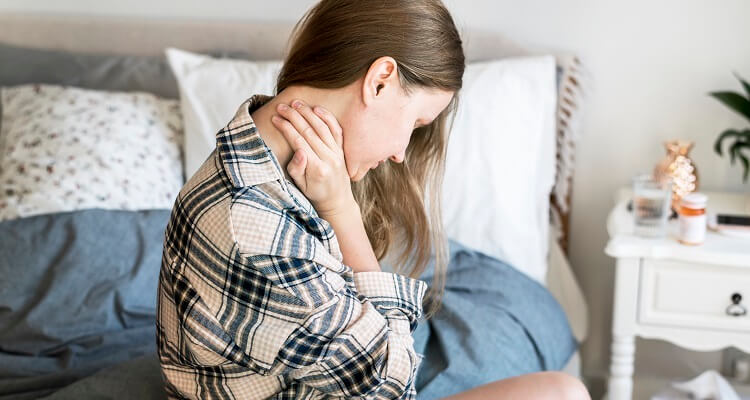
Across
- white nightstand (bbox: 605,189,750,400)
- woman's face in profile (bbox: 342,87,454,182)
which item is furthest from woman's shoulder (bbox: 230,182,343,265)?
white nightstand (bbox: 605,189,750,400)

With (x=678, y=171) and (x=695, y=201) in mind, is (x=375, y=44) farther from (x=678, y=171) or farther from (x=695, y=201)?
(x=678, y=171)

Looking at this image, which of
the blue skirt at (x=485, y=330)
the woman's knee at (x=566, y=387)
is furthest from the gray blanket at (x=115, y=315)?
the woman's knee at (x=566, y=387)

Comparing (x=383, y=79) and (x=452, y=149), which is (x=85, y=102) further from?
(x=383, y=79)

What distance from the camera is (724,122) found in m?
1.96

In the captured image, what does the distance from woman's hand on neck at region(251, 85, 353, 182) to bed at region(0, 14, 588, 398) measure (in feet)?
1.40

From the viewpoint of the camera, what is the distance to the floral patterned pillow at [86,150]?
1720 millimetres

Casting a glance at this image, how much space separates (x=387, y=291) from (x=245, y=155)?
9.6 inches

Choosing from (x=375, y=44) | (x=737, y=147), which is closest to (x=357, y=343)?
(x=375, y=44)

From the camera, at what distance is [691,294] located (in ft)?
5.35

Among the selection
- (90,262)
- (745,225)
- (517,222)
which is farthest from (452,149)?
(90,262)

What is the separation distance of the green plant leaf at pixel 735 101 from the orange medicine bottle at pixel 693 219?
31 centimetres

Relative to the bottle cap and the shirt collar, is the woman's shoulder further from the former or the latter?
the bottle cap

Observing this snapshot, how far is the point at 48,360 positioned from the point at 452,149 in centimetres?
90

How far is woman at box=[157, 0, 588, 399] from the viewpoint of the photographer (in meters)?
0.93
